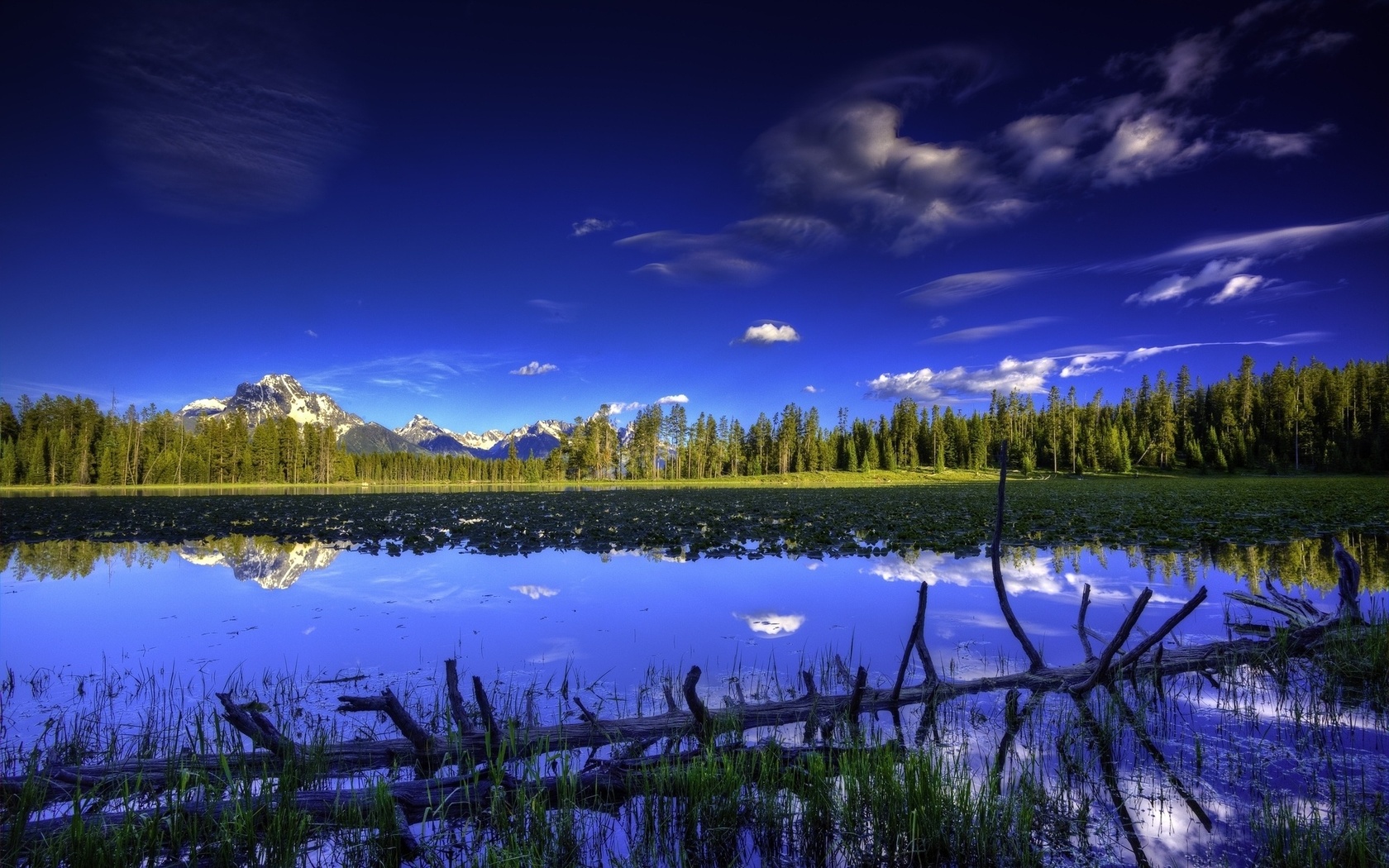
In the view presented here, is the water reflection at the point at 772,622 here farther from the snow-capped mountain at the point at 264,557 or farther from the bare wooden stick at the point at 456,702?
the snow-capped mountain at the point at 264,557

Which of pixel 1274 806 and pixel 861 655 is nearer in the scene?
pixel 1274 806

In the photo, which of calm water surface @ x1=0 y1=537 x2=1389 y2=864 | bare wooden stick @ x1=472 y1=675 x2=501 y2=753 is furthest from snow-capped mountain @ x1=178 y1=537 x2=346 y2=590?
bare wooden stick @ x1=472 y1=675 x2=501 y2=753

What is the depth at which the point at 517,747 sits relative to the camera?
4766mm

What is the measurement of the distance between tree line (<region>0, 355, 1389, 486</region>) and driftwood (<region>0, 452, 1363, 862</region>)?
90.6 metres

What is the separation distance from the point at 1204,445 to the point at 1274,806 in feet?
330

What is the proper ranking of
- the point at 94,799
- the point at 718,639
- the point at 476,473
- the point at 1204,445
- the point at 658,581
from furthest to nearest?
1. the point at 476,473
2. the point at 1204,445
3. the point at 658,581
4. the point at 718,639
5. the point at 94,799

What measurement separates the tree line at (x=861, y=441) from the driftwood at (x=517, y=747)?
90600 millimetres

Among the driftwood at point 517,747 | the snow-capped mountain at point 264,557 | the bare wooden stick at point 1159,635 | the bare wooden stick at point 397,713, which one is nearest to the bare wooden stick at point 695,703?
the driftwood at point 517,747

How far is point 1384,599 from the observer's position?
10789 mm

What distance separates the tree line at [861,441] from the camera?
7831 cm

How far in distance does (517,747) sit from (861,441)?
113m

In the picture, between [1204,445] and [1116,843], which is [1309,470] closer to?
[1204,445]

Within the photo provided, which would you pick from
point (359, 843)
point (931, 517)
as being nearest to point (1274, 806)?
point (359, 843)

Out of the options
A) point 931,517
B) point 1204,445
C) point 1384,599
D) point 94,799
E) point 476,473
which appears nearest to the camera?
point 94,799
